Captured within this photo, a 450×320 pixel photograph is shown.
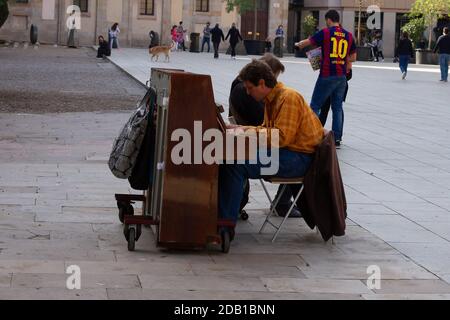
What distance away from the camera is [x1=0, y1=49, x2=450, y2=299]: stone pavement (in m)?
6.83

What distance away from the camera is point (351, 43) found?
48.3 ft

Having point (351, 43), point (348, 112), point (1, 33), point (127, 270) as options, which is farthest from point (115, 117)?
point (1, 33)

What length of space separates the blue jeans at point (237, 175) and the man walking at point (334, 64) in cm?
625

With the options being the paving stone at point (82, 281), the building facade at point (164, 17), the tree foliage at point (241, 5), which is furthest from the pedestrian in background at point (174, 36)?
the paving stone at point (82, 281)

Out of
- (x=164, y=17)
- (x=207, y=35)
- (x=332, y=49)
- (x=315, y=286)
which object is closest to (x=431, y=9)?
(x=207, y=35)

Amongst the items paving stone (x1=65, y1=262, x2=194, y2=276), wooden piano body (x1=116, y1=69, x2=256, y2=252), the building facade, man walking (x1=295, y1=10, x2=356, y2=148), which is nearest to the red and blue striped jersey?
man walking (x1=295, y1=10, x2=356, y2=148)

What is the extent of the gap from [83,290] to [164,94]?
72.4 inches

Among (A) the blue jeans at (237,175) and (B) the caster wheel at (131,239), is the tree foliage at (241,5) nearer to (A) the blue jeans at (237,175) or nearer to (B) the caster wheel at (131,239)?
(A) the blue jeans at (237,175)

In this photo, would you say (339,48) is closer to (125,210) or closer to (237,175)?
(125,210)

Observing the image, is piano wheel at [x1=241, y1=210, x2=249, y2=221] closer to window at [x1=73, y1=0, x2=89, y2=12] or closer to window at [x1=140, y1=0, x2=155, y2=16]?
window at [x1=73, y1=0, x2=89, y2=12]

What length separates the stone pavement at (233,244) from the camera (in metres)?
6.83

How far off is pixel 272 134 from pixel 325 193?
1.90 ft
